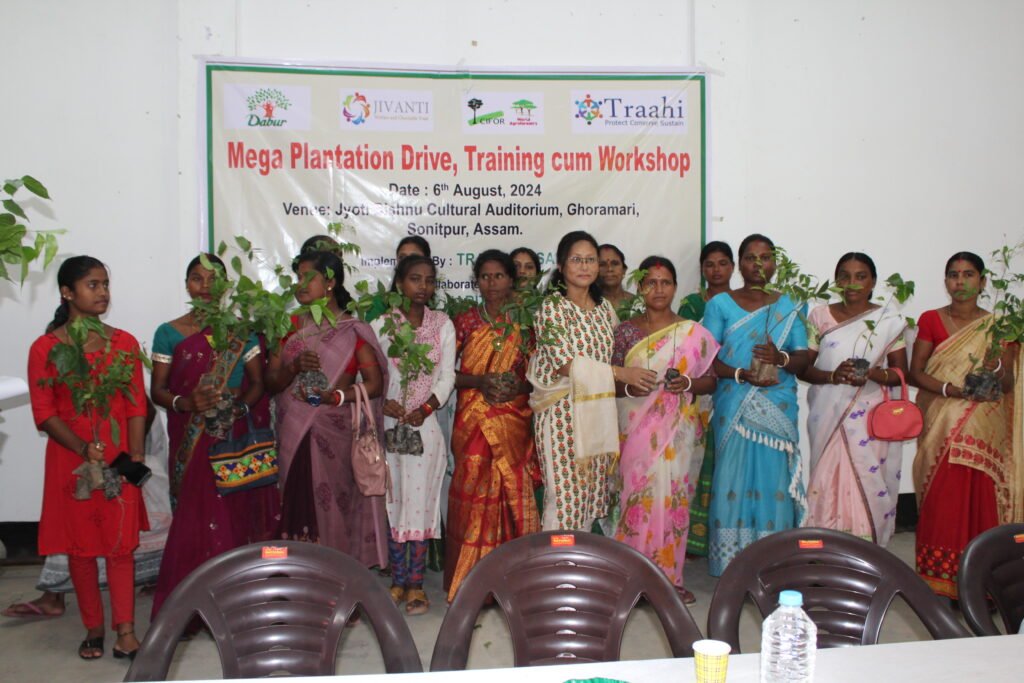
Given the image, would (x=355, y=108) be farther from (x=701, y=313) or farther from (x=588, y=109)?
(x=701, y=313)

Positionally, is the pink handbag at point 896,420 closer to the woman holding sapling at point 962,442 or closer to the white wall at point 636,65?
the woman holding sapling at point 962,442

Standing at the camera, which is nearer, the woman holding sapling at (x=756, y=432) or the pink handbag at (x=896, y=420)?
the pink handbag at (x=896, y=420)

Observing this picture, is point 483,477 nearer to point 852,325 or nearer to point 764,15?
point 852,325

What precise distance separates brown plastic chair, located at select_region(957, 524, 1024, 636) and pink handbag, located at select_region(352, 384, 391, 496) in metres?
2.25

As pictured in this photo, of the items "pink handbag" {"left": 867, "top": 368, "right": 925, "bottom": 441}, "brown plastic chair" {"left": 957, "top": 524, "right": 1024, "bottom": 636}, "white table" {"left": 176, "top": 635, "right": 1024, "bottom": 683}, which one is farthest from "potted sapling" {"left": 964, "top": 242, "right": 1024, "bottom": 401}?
"white table" {"left": 176, "top": 635, "right": 1024, "bottom": 683}

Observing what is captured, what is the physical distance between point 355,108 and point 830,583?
3.69m

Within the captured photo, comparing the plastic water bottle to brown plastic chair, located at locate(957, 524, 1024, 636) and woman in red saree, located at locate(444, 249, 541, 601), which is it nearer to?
brown plastic chair, located at locate(957, 524, 1024, 636)

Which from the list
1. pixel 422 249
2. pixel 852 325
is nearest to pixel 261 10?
pixel 422 249

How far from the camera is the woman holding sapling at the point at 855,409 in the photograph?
3934 millimetres

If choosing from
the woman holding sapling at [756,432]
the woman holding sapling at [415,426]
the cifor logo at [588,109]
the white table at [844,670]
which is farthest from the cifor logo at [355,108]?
the white table at [844,670]

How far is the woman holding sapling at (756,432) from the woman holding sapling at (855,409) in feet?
0.52

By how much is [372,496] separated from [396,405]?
1.32 feet

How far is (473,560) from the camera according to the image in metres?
3.74

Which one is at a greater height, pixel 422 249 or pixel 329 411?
pixel 422 249
